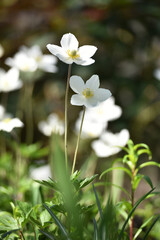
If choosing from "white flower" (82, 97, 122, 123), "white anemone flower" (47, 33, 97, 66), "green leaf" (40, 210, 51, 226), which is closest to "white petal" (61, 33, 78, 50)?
"white anemone flower" (47, 33, 97, 66)

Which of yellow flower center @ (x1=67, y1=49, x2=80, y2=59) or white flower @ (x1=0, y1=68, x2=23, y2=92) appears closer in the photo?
yellow flower center @ (x1=67, y1=49, x2=80, y2=59)

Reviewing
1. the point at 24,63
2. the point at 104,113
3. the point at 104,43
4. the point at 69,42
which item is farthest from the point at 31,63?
the point at 104,43

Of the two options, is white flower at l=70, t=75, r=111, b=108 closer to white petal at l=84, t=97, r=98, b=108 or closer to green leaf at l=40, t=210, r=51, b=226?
white petal at l=84, t=97, r=98, b=108

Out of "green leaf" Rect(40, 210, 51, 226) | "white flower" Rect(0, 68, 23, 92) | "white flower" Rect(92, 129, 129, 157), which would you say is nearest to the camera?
"green leaf" Rect(40, 210, 51, 226)

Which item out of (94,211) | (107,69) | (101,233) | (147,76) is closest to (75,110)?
(107,69)

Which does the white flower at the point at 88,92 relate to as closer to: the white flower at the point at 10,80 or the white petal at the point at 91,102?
the white petal at the point at 91,102

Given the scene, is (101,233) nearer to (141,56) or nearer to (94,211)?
(94,211)

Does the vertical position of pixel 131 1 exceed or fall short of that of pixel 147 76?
it exceeds it
